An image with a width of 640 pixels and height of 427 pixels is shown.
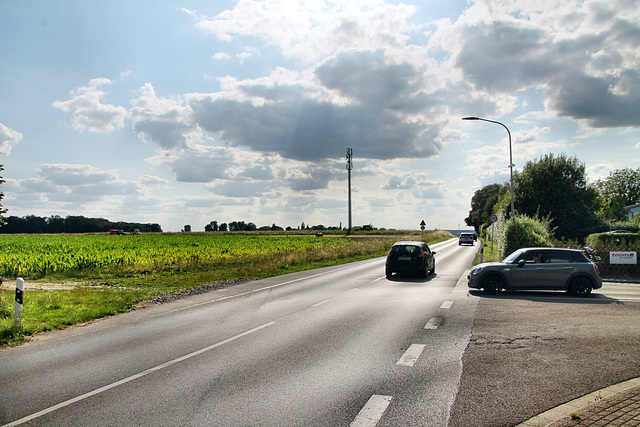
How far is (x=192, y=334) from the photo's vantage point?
945 centimetres

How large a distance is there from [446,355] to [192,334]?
16.6ft

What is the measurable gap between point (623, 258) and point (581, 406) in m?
18.6

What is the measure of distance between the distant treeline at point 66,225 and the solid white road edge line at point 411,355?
12629 centimetres

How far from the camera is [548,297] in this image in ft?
46.5

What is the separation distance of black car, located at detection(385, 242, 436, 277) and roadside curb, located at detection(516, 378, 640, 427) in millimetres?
14966

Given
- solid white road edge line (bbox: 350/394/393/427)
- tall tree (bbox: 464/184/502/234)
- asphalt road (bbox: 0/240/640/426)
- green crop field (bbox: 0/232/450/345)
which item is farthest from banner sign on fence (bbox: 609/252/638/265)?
tall tree (bbox: 464/184/502/234)

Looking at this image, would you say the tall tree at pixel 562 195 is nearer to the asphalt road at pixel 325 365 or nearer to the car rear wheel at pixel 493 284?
the car rear wheel at pixel 493 284

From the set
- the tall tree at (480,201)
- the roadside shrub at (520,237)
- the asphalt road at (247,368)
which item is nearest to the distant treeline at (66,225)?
the tall tree at (480,201)

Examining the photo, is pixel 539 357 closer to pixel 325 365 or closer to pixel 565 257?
pixel 325 365

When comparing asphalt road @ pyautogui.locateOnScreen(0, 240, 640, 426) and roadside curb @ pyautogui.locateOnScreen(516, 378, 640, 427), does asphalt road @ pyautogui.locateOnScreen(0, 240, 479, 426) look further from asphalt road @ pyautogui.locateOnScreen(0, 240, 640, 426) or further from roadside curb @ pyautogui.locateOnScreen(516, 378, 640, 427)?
roadside curb @ pyautogui.locateOnScreen(516, 378, 640, 427)

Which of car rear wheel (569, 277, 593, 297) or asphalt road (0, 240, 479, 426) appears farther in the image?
car rear wheel (569, 277, 593, 297)

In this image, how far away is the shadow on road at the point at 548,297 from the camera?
13.2 m

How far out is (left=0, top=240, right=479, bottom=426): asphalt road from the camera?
16.8ft

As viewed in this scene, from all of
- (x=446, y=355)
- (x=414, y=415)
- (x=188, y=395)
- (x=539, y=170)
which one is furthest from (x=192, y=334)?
(x=539, y=170)
